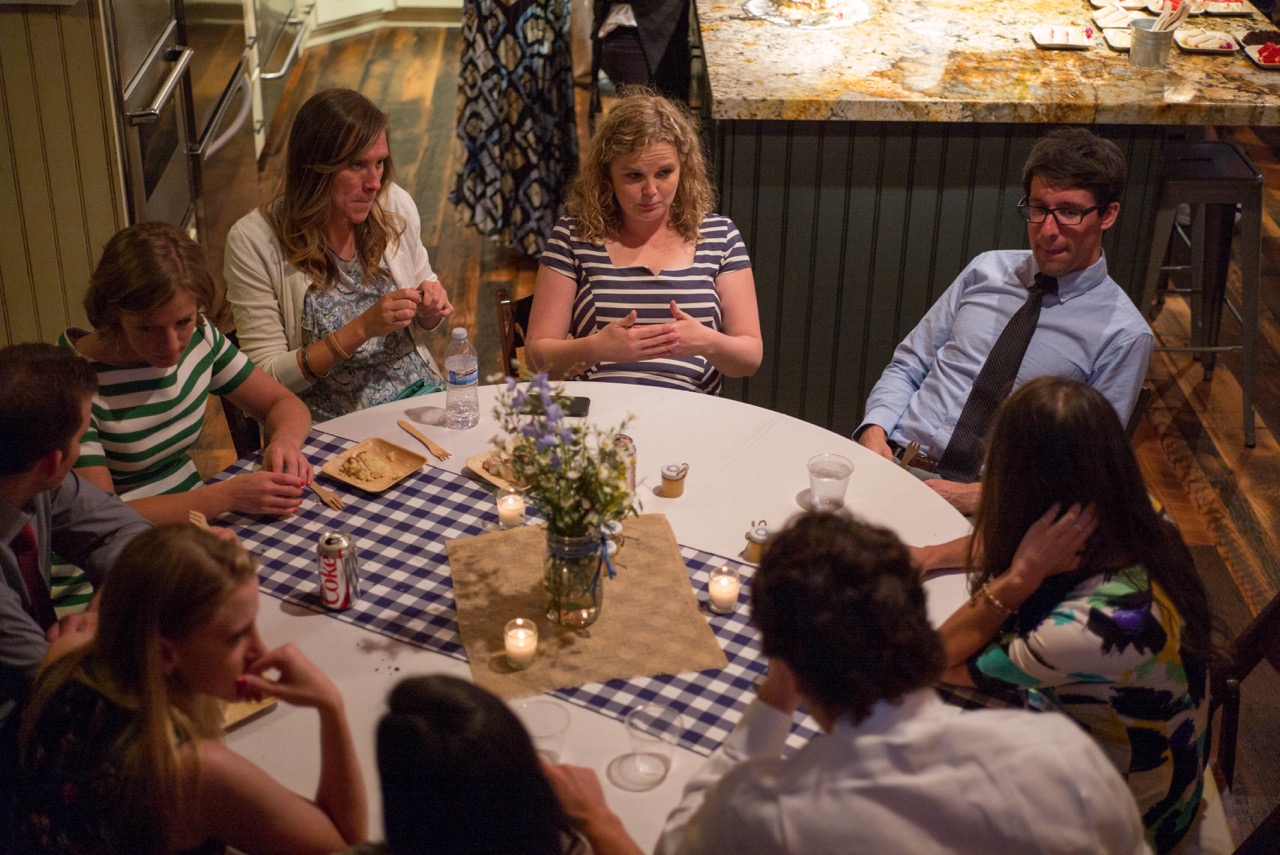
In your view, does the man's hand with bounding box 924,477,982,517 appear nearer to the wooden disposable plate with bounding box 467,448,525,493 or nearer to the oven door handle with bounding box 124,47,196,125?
the wooden disposable plate with bounding box 467,448,525,493

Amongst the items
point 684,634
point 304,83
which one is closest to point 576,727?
point 684,634

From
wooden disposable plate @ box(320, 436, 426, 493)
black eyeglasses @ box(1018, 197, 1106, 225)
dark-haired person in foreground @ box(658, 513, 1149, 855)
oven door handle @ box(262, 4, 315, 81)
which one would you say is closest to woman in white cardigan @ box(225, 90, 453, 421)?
wooden disposable plate @ box(320, 436, 426, 493)

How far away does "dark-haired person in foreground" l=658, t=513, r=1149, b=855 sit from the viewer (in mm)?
1259

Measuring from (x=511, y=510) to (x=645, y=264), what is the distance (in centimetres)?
90

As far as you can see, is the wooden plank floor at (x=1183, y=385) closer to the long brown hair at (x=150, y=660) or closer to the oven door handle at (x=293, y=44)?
the oven door handle at (x=293, y=44)

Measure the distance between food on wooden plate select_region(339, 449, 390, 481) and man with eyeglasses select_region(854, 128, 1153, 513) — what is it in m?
1.07

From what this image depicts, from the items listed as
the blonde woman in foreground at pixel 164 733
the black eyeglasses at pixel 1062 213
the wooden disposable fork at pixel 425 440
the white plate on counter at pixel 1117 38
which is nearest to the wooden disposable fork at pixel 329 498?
the wooden disposable fork at pixel 425 440

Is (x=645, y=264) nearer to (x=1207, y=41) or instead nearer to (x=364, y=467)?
(x=364, y=467)

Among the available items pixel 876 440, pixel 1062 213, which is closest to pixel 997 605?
pixel 876 440

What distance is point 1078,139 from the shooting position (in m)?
2.61

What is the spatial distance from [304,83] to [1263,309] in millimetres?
4627

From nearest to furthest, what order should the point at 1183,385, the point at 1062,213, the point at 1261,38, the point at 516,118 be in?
the point at 1062,213, the point at 1261,38, the point at 1183,385, the point at 516,118

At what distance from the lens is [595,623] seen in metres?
1.88

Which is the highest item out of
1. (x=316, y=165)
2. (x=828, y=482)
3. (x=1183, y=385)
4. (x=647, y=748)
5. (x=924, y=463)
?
(x=316, y=165)
